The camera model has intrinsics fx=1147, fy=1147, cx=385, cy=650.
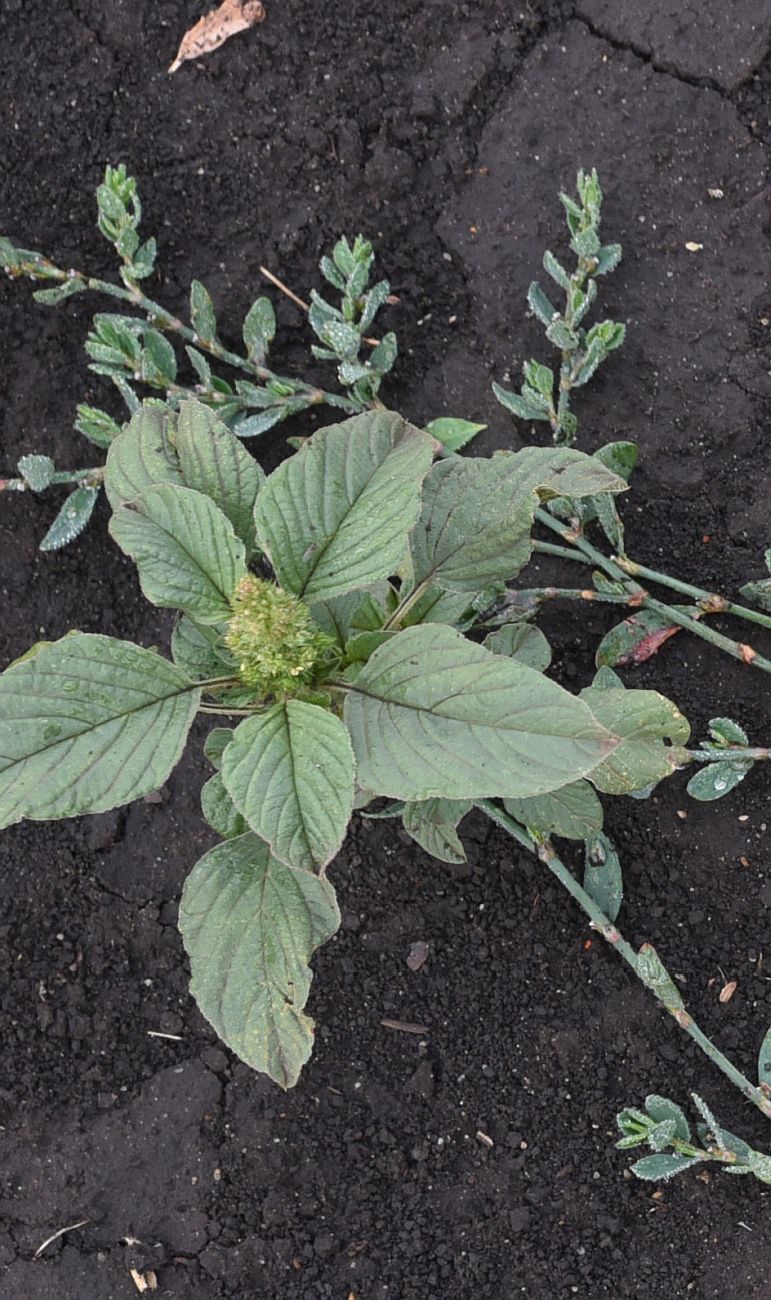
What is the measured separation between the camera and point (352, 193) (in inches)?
107

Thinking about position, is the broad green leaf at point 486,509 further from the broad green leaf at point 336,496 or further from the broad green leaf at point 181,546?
the broad green leaf at point 181,546

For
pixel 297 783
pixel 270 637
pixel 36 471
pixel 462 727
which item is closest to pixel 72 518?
pixel 36 471

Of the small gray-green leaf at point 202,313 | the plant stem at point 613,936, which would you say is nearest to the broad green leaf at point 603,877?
the plant stem at point 613,936

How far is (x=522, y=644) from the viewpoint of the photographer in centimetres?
210

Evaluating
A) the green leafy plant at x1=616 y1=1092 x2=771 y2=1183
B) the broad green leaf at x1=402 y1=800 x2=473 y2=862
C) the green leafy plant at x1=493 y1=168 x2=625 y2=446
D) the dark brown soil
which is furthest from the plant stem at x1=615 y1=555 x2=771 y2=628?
the green leafy plant at x1=616 y1=1092 x2=771 y2=1183

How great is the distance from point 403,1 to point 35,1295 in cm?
301

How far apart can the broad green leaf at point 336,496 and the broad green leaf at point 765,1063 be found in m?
1.39

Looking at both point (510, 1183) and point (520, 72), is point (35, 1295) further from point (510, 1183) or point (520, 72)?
point (520, 72)

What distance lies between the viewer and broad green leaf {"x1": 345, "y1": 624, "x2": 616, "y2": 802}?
1.40 metres

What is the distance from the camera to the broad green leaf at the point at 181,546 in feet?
5.20

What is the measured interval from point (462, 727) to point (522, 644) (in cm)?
66

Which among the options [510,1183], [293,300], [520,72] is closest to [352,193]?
[293,300]

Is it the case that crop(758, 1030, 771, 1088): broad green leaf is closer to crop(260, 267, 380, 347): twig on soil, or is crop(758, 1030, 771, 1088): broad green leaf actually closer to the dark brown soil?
the dark brown soil

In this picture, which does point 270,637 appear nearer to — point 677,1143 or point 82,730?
point 82,730
